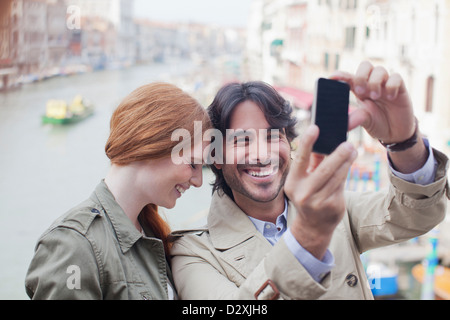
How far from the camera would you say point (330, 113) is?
387 millimetres

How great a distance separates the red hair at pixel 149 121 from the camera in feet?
1.70

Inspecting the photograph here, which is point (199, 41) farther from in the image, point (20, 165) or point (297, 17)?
point (20, 165)

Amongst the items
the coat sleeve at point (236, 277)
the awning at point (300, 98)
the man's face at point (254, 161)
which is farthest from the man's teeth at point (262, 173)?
the awning at point (300, 98)

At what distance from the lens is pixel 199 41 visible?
18016 mm

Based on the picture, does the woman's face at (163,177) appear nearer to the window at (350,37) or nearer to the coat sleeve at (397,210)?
the coat sleeve at (397,210)

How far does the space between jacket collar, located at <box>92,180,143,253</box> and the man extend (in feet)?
0.29

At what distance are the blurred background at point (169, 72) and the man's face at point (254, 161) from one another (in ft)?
8.04

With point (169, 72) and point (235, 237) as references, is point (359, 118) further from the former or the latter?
point (169, 72)

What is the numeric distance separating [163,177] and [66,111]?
12.0 meters
